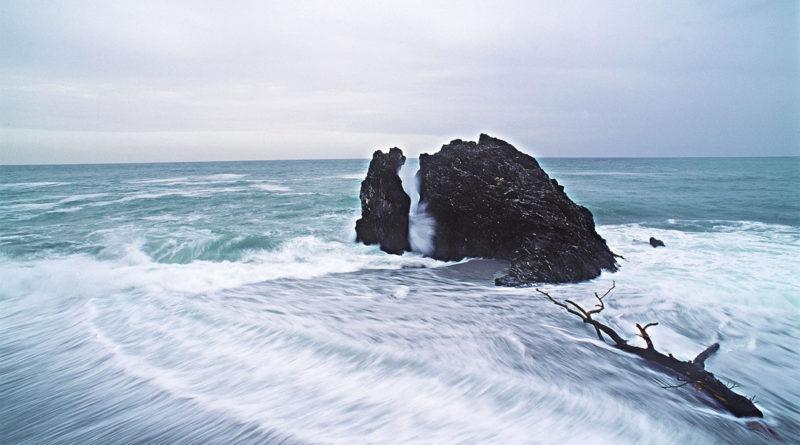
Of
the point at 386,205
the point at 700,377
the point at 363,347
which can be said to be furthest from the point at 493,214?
the point at 700,377

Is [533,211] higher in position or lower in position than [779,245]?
higher

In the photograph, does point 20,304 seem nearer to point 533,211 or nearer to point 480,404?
point 480,404

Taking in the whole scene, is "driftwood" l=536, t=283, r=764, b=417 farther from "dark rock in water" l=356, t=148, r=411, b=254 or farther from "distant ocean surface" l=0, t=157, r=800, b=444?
"dark rock in water" l=356, t=148, r=411, b=254

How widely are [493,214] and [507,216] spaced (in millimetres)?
506

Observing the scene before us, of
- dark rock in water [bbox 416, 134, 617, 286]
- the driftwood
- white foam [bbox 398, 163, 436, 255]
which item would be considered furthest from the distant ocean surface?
dark rock in water [bbox 416, 134, 617, 286]

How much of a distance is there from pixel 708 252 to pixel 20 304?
71.0ft

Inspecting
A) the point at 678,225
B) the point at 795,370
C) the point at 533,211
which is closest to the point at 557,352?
the point at 795,370

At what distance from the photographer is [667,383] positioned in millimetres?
6113

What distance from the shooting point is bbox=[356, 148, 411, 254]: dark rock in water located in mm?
14812

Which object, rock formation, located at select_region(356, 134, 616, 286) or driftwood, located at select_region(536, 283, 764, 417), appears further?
rock formation, located at select_region(356, 134, 616, 286)

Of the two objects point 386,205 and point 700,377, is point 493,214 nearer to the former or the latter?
point 386,205

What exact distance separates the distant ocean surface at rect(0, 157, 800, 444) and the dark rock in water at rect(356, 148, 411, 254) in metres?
1.00

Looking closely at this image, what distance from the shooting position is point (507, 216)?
12984 mm

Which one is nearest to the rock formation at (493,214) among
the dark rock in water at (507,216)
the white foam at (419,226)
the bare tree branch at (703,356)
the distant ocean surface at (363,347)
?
the dark rock in water at (507,216)
